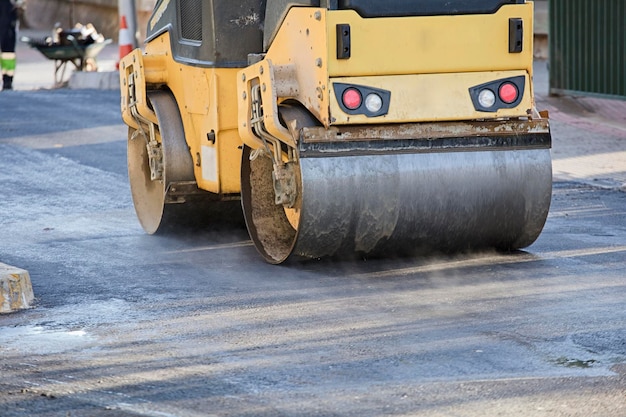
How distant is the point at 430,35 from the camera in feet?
23.5

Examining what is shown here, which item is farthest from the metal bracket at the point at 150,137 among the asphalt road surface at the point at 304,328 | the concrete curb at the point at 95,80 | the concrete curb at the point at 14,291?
the concrete curb at the point at 95,80

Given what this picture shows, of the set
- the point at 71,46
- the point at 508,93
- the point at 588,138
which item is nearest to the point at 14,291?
the point at 508,93

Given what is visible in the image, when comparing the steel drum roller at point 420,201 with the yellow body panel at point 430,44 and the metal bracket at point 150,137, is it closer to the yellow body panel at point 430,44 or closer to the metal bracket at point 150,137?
the yellow body panel at point 430,44

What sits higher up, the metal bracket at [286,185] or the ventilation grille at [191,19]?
the ventilation grille at [191,19]

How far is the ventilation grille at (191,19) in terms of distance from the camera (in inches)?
327

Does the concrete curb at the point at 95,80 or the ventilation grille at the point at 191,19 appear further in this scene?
the concrete curb at the point at 95,80

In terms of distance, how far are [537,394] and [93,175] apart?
7.31 meters

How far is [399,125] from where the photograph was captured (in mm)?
7246

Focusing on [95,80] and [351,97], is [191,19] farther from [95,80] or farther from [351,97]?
[95,80]

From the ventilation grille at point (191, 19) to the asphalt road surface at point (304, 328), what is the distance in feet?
4.15

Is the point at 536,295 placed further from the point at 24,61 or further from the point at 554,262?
the point at 24,61

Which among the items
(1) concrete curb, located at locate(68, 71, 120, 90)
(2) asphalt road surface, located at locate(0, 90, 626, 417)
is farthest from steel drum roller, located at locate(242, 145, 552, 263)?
(1) concrete curb, located at locate(68, 71, 120, 90)

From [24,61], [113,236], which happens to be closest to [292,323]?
[113,236]

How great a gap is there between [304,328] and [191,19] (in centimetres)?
284
